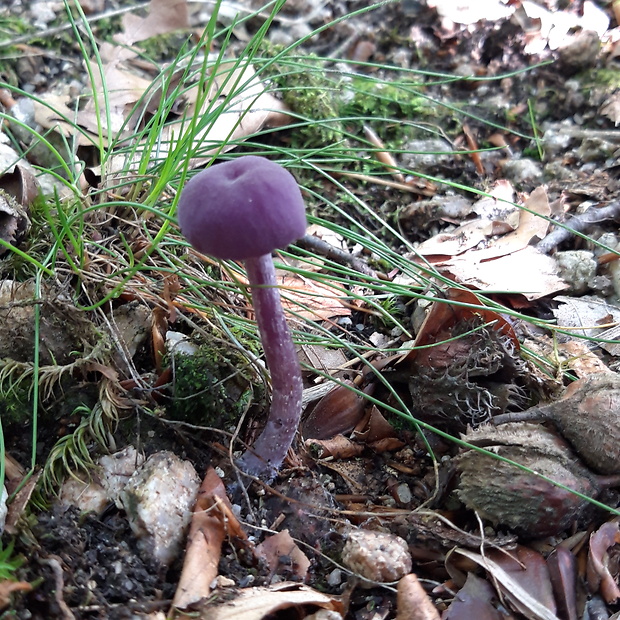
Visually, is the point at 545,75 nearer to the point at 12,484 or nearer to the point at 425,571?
the point at 425,571

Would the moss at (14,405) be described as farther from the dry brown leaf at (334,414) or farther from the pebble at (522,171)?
the pebble at (522,171)

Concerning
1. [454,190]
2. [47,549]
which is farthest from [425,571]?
[454,190]

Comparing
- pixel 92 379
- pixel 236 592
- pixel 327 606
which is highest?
pixel 92 379

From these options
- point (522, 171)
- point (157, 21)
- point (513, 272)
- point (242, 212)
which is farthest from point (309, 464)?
point (157, 21)

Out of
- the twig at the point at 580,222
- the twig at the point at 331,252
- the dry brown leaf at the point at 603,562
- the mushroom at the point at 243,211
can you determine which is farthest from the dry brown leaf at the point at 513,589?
the twig at the point at 580,222

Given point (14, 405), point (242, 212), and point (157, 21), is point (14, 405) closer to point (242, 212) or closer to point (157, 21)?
point (242, 212)

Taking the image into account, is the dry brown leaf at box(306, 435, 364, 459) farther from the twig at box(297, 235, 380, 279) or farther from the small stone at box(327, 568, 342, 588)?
the twig at box(297, 235, 380, 279)
